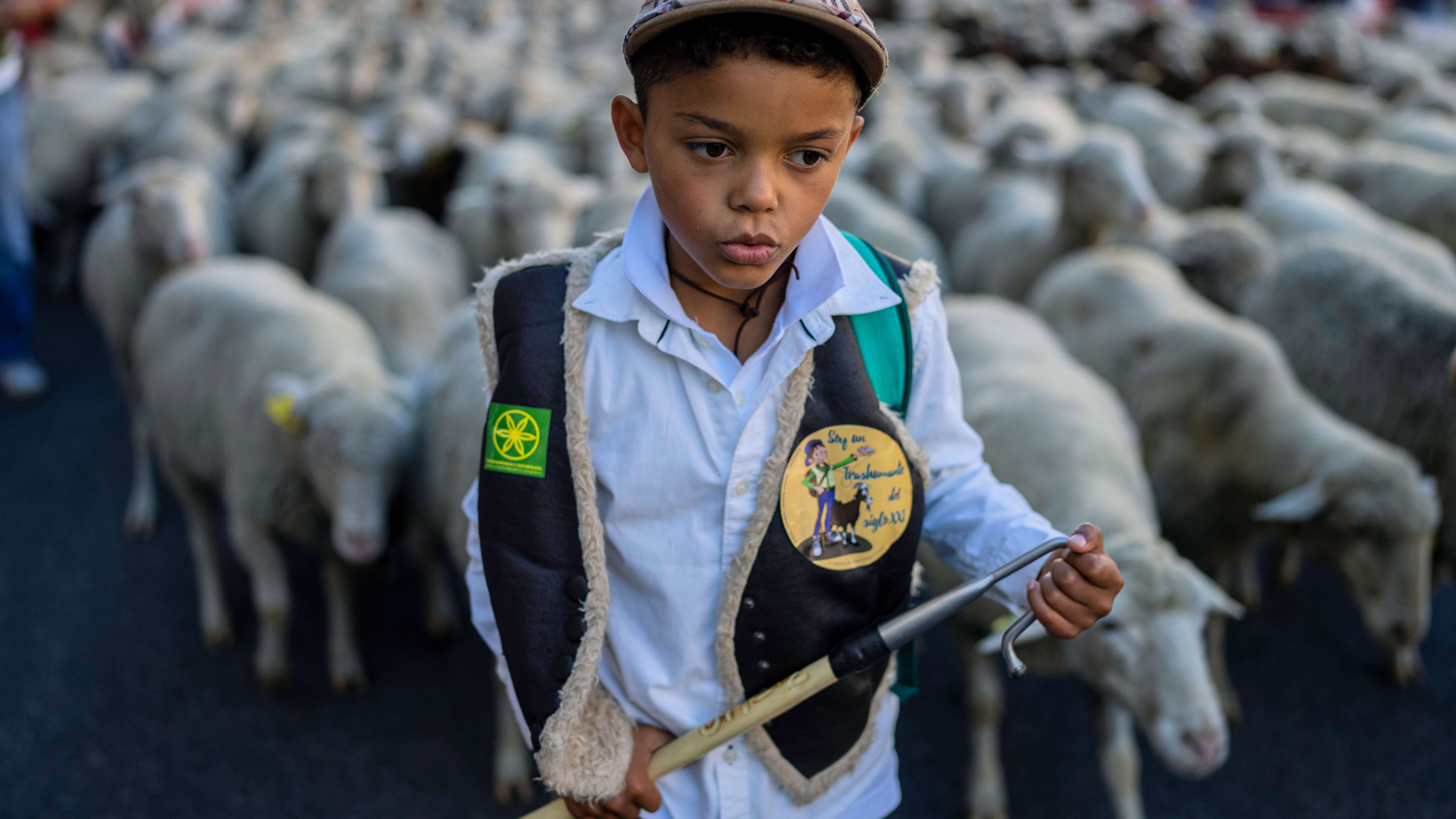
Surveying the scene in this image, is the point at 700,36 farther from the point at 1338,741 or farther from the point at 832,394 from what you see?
the point at 1338,741

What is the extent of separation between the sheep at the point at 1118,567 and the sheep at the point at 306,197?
3.08m

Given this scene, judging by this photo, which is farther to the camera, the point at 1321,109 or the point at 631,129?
the point at 1321,109

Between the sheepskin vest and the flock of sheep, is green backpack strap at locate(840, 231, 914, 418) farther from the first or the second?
the flock of sheep

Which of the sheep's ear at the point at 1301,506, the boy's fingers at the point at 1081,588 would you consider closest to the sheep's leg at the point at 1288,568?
the sheep's ear at the point at 1301,506

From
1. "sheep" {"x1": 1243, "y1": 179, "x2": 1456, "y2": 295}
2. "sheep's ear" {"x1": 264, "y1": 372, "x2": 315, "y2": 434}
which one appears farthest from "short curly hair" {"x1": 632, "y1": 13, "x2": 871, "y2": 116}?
"sheep" {"x1": 1243, "y1": 179, "x2": 1456, "y2": 295}

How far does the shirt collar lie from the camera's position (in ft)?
3.31

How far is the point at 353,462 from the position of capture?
2.43 metres

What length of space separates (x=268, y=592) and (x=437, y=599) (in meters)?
0.53

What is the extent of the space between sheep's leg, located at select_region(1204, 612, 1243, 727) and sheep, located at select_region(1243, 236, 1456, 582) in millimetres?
756

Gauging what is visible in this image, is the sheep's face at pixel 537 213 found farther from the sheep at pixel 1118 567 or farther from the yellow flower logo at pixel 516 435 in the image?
the yellow flower logo at pixel 516 435

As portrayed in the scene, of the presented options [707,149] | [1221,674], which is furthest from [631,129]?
[1221,674]

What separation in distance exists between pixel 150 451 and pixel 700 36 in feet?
13.4

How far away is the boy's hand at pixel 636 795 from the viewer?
1.08 metres

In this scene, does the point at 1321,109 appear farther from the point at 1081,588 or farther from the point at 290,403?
the point at 1081,588
